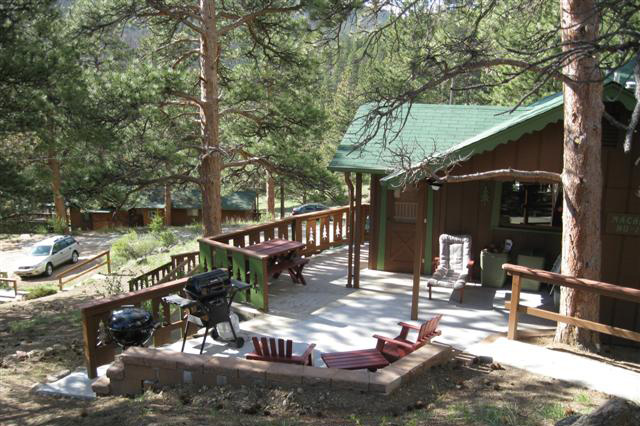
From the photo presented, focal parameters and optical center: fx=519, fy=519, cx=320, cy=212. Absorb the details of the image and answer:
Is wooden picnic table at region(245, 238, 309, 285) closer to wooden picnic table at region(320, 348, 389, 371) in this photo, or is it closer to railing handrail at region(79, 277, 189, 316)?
railing handrail at region(79, 277, 189, 316)

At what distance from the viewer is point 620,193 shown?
684 centimetres

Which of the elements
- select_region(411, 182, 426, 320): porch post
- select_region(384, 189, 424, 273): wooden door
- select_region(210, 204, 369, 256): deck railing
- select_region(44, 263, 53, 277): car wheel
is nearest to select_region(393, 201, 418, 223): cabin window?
select_region(384, 189, 424, 273): wooden door

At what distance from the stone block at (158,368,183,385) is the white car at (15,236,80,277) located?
1965cm

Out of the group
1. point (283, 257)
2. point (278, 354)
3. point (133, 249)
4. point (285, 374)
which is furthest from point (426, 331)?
Answer: point (133, 249)

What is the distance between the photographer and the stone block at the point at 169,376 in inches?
208

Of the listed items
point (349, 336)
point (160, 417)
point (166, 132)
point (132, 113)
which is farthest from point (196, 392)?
point (166, 132)

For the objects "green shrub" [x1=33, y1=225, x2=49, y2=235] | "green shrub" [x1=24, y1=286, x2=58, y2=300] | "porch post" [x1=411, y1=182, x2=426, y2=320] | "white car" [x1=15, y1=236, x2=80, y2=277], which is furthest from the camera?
"white car" [x1=15, y1=236, x2=80, y2=277]

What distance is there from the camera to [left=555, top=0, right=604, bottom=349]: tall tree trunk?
18.9 ft

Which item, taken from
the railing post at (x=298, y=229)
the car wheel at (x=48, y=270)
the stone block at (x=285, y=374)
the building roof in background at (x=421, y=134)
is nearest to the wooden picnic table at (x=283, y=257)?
the railing post at (x=298, y=229)

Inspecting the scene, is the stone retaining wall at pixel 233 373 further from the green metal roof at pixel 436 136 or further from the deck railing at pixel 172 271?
the deck railing at pixel 172 271

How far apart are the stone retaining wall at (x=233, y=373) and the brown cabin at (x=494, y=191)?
8.26ft

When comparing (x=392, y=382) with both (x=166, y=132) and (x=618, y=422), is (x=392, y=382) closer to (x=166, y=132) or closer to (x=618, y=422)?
(x=618, y=422)

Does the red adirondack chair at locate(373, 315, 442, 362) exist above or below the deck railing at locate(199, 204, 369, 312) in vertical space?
below

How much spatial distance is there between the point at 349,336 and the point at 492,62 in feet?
12.4
